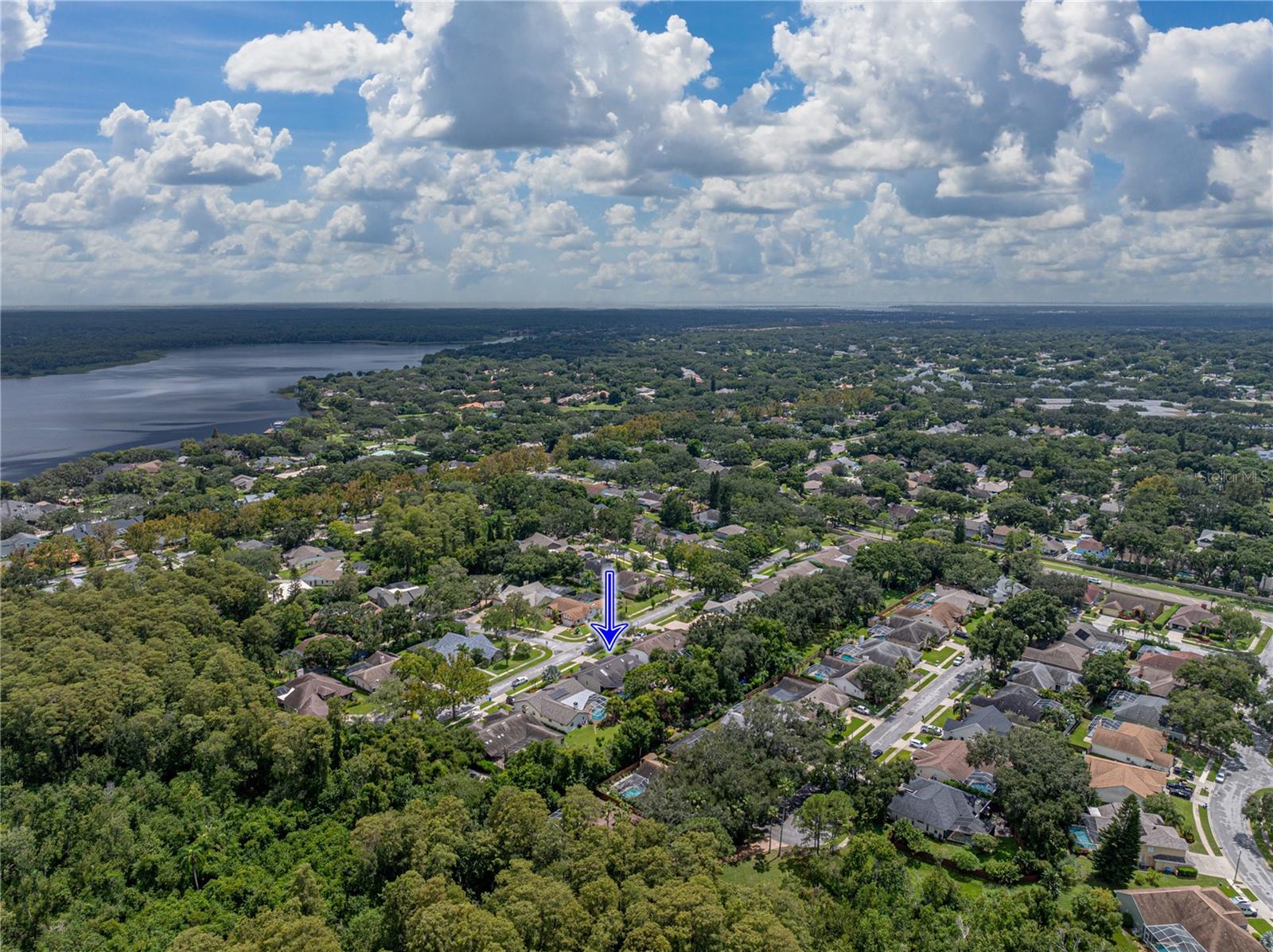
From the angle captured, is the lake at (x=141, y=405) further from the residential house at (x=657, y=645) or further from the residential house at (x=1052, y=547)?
the residential house at (x=1052, y=547)

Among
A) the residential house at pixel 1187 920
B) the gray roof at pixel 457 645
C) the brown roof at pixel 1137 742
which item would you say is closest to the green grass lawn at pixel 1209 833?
the brown roof at pixel 1137 742

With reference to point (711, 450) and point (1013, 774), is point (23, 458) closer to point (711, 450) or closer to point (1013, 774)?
point (711, 450)

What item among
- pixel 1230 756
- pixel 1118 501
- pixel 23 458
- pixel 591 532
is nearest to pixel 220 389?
pixel 23 458

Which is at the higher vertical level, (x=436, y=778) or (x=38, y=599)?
(x=38, y=599)

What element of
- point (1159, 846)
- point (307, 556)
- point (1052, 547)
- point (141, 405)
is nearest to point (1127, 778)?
point (1159, 846)

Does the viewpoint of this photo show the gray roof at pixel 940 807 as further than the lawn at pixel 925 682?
No

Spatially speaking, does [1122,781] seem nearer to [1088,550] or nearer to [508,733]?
[508,733]

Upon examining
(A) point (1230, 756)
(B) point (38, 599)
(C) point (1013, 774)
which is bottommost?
(A) point (1230, 756)
